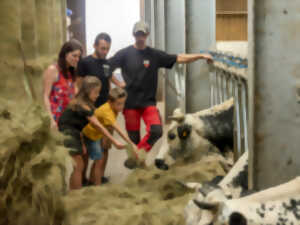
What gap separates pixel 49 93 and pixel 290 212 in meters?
1.83

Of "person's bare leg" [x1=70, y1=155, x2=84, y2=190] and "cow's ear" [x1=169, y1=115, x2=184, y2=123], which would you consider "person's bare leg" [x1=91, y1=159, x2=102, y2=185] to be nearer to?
"person's bare leg" [x1=70, y1=155, x2=84, y2=190]

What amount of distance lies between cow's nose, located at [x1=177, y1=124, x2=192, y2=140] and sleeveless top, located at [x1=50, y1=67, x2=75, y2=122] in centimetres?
88

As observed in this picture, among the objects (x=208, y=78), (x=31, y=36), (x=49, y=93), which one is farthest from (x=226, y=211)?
(x=208, y=78)

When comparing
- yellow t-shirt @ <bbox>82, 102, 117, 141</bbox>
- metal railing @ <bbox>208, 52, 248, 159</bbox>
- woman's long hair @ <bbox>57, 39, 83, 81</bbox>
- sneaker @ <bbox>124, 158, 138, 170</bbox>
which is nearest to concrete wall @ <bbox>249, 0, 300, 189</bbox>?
metal railing @ <bbox>208, 52, 248, 159</bbox>

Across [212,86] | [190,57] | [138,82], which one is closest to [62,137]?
[138,82]

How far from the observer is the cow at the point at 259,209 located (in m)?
1.37

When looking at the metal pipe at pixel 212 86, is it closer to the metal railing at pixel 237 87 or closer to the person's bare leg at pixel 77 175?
the metal railing at pixel 237 87

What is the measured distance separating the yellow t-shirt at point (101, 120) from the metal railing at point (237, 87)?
0.86 metres

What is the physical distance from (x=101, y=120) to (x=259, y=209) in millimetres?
1962

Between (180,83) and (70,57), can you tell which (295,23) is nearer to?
(70,57)

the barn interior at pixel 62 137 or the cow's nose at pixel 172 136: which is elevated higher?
the barn interior at pixel 62 137

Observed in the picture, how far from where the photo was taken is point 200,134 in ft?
11.4

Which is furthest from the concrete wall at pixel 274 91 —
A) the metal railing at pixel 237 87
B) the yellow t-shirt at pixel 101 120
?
the yellow t-shirt at pixel 101 120

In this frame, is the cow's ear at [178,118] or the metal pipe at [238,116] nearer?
the metal pipe at [238,116]
